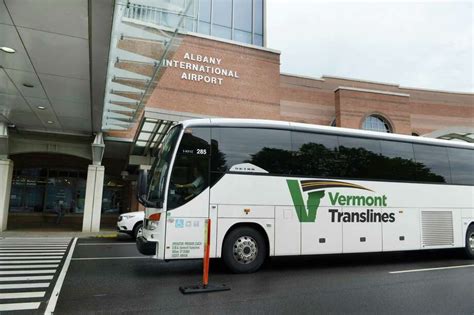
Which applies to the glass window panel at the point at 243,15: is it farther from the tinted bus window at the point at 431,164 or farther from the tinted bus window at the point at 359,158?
the tinted bus window at the point at 359,158

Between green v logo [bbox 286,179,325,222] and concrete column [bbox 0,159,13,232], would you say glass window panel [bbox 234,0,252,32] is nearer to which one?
concrete column [bbox 0,159,13,232]

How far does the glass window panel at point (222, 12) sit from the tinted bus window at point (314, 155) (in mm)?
32360

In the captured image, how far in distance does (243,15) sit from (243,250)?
3639 cm

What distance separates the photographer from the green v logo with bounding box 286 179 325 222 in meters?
9.22

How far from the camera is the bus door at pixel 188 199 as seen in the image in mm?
8047

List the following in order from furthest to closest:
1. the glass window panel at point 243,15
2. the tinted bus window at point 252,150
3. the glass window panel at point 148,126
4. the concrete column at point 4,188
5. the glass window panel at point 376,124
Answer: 1. the glass window panel at point 376,124
2. the glass window panel at point 243,15
3. the concrete column at point 4,188
4. the glass window panel at point 148,126
5. the tinted bus window at point 252,150

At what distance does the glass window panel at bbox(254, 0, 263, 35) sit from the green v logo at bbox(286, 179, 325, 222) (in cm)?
3455

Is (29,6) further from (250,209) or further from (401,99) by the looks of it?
(401,99)

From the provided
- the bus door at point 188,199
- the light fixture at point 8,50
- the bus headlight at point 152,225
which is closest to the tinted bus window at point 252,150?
the bus door at point 188,199

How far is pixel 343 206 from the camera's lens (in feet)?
31.9

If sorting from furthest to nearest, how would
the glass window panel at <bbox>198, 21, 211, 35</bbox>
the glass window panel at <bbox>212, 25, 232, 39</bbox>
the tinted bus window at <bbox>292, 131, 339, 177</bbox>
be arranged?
1. the glass window panel at <bbox>212, 25, 232, 39</bbox>
2. the glass window panel at <bbox>198, 21, 211, 35</bbox>
3. the tinted bus window at <bbox>292, 131, 339, 177</bbox>

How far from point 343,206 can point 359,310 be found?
160 inches

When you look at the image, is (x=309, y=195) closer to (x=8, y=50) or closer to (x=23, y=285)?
(x=23, y=285)

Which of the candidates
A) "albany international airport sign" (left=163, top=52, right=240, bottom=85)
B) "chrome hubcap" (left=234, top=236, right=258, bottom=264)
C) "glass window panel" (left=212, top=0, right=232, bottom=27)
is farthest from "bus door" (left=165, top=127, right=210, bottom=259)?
"glass window panel" (left=212, top=0, right=232, bottom=27)
